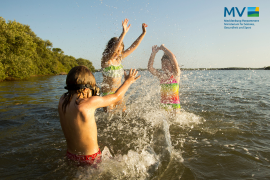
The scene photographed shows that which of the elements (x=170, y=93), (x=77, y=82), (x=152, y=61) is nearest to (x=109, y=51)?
(x=152, y=61)

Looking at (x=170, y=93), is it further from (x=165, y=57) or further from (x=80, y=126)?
(x=80, y=126)

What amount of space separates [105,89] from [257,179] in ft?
12.8

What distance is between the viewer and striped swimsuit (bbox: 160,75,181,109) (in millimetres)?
4559

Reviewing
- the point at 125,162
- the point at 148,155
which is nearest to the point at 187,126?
the point at 148,155

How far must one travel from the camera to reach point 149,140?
3.72m

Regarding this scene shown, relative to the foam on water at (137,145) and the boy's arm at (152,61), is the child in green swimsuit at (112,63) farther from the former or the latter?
the foam on water at (137,145)

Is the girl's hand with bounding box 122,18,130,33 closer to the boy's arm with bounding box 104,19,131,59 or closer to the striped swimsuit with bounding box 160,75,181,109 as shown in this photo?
the boy's arm with bounding box 104,19,131,59

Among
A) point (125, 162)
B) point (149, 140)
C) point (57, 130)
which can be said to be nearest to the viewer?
point (125, 162)

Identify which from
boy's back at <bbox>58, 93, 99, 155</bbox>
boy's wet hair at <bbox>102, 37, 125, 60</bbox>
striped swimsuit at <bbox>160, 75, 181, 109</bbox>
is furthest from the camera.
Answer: boy's wet hair at <bbox>102, 37, 125, 60</bbox>

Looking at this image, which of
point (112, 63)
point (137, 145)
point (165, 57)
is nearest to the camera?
point (137, 145)

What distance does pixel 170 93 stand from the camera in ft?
15.2

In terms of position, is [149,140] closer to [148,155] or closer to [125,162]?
[148,155]

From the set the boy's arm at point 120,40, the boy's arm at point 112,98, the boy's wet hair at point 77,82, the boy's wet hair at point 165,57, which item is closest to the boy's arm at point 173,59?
the boy's wet hair at point 165,57

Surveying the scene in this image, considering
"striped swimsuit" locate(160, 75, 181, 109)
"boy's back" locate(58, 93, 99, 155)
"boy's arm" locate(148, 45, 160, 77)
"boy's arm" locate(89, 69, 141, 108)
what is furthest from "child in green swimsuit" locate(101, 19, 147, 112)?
"boy's back" locate(58, 93, 99, 155)
